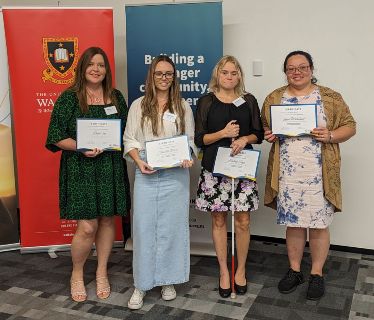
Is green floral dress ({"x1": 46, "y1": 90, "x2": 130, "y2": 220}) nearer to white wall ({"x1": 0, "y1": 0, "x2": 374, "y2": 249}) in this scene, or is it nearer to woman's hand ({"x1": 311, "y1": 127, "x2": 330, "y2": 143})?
woman's hand ({"x1": 311, "y1": 127, "x2": 330, "y2": 143})

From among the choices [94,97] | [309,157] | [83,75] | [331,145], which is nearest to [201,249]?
[309,157]

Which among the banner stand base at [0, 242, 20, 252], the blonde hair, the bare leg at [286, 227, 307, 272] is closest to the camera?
the blonde hair

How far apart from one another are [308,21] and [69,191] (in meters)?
2.26

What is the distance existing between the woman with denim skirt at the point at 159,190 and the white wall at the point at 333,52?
1339 millimetres

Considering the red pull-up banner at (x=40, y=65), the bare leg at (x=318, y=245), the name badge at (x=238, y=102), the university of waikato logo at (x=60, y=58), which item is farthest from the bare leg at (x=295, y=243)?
the university of waikato logo at (x=60, y=58)

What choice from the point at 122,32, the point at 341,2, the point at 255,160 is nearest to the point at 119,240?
the point at 255,160

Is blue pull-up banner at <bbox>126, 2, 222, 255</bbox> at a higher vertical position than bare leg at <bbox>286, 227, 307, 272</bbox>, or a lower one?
higher

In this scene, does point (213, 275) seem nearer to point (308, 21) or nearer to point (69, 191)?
point (69, 191)

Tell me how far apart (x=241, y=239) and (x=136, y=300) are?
0.76 m

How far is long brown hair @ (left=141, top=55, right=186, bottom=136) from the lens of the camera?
2.57 meters

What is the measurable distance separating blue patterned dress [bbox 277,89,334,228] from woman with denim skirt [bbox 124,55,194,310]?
2.00 feet

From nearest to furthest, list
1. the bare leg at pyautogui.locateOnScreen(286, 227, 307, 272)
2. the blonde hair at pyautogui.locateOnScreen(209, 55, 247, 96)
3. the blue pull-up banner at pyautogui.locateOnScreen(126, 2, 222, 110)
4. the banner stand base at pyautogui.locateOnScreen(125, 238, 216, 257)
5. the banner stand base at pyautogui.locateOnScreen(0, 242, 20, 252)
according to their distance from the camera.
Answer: the blonde hair at pyautogui.locateOnScreen(209, 55, 247, 96) → the bare leg at pyautogui.locateOnScreen(286, 227, 307, 272) → the blue pull-up banner at pyautogui.locateOnScreen(126, 2, 222, 110) → the banner stand base at pyautogui.locateOnScreen(125, 238, 216, 257) → the banner stand base at pyautogui.locateOnScreen(0, 242, 20, 252)

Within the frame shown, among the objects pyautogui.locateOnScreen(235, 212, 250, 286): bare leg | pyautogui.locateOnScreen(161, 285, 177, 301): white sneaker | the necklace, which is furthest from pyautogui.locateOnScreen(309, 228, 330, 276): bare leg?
the necklace

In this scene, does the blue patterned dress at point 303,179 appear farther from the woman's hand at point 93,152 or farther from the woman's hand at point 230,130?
the woman's hand at point 93,152
